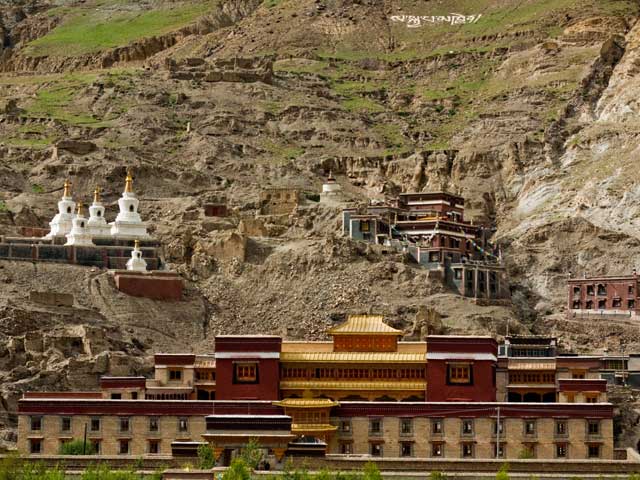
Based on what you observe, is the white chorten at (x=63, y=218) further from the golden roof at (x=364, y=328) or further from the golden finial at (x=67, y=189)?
the golden roof at (x=364, y=328)

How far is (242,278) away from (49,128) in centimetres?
4552

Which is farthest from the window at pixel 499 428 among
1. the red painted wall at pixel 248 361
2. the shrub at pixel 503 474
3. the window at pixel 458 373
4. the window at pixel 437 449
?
the red painted wall at pixel 248 361

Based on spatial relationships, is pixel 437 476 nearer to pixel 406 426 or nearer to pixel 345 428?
pixel 406 426

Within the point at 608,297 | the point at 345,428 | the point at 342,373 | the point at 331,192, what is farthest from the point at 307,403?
the point at 331,192

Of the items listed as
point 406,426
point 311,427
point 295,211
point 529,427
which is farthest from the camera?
point 295,211

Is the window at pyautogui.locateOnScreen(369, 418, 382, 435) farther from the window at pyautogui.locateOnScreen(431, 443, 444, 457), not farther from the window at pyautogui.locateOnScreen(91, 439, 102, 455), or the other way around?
the window at pyautogui.locateOnScreen(91, 439, 102, 455)

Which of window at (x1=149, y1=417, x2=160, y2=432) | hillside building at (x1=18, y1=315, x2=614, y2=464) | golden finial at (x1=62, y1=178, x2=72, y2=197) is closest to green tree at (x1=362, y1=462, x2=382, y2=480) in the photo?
hillside building at (x1=18, y1=315, x2=614, y2=464)

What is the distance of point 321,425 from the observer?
106000mm

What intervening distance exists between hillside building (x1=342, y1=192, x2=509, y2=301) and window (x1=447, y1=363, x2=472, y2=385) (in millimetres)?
40420

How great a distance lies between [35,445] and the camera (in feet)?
354

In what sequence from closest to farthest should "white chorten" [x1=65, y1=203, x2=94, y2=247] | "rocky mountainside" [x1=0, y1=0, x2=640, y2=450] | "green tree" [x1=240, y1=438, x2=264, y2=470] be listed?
"green tree" [x1=240, y1=438, x2=264, y2=470]
"rocky mountainside" [x1=0, y1=0, x2=640, y2=450]
"white chorten" [x1=65, y1=203, x2=94, y2=247]

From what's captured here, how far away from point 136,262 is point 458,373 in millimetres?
44745

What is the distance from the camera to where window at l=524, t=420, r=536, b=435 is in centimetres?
10644

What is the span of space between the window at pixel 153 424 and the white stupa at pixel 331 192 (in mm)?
63590
